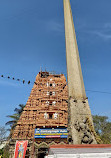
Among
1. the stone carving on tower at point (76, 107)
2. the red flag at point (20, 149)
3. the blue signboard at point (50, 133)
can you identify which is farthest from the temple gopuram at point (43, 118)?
the stone carving on tower at point (76, 107)

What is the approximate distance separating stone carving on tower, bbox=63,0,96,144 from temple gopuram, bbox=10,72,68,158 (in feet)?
31.5

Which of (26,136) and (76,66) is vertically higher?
(76,66)

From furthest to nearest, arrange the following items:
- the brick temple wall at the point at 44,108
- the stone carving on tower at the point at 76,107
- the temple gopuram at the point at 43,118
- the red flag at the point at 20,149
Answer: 1. the brick temple wall at the point at 44,108
2. the temple gopuram at the point at 43,118
3. the red flag at the point at 20,149
4. the stone carving on tower at the point at 76,107

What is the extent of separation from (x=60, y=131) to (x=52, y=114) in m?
3.89

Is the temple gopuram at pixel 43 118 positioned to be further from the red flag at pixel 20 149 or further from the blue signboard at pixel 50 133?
the red flag at pixel 20 149

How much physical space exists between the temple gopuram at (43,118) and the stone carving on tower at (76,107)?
9590mm

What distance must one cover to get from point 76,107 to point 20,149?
14.6m

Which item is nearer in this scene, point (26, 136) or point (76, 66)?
point (76, 66)

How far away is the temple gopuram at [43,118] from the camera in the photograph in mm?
19609

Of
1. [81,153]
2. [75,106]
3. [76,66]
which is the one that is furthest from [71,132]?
[76,66]

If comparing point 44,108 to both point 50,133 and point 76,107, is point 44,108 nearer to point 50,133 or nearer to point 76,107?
point 50,133

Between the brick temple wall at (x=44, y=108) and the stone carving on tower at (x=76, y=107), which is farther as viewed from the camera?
the brick temple wall at (x=44, y=108)

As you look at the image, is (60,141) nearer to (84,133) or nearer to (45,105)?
(45,105)

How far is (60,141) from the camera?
19656 mm
